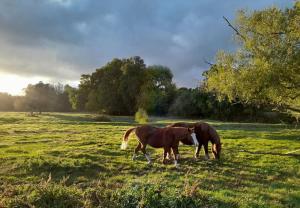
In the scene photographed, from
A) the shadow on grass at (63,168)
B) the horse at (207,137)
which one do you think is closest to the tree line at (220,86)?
the horse at (207,137)

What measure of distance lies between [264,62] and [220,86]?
3.03 meters

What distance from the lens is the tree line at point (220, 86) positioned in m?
19.4

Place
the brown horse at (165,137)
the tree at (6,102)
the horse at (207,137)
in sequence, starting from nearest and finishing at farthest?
1. the brown horse at (165,137)
2. the horse at (207,137)
3. the tree at (6,102)

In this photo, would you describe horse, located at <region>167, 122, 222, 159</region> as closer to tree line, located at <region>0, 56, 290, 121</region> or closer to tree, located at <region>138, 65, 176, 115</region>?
tree line, located at <region>0, 56, 290, 121</region>

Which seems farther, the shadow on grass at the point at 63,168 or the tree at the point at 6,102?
the tree at the point at 6,102

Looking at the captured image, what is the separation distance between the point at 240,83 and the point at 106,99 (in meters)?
62.6

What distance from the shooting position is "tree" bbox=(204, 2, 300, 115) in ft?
62.6

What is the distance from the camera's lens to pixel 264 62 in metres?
19.2

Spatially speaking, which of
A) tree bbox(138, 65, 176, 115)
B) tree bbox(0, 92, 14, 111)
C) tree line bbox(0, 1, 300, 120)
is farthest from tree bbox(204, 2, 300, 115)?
tree bbox(0, 92, 14, 111)

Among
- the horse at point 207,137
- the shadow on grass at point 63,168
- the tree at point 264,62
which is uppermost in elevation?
the tree at point 264,62

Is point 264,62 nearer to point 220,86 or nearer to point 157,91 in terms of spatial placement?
point 220,86

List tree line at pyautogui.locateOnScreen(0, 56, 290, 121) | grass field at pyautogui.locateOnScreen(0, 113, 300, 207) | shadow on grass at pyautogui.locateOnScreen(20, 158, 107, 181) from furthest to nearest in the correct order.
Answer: tree line at pyautogui.locateOnScreen(0, 56, 290, 121) < shadow on grass at pyautogui.locateOnScreen(20, 158, 107, 181) < grass field at pyautogui.locateOnScreen(0, 113, 300, 207)

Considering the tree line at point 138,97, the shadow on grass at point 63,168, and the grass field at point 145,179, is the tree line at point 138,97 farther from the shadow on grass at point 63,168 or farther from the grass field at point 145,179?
the shadow on grass at point 63,168

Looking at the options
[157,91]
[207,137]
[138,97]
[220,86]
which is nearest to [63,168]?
[207,137]
